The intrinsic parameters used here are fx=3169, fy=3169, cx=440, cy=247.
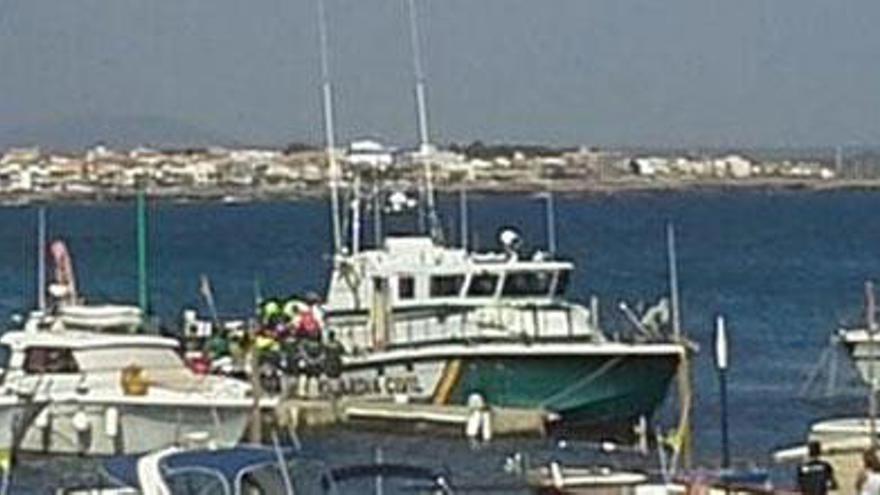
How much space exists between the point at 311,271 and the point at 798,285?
28.8m

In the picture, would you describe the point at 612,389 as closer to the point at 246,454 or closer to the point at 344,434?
the point at 344,434

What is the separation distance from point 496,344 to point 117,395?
711 centimetres

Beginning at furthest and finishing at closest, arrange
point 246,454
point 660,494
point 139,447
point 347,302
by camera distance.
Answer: point 347,302 → point 139,447 → point 660,494 → point 246,454

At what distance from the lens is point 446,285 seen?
187 ft

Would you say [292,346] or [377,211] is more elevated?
[377,211]

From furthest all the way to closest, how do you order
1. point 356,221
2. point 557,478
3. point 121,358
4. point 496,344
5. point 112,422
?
1. point 356,221
2. point 496,344
3. point 121,358
4. point 112,422
5. point 557,478

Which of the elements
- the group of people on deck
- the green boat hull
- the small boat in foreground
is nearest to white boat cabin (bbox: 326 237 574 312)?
the group of people on deck

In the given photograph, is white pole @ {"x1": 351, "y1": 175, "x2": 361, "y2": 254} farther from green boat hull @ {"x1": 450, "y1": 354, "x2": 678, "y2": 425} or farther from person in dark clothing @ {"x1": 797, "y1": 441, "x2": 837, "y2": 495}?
person in dark clothing @ {"x1": 797, "y1": 441, "x2": 837, "y2": 495}

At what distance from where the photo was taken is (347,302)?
59.1m

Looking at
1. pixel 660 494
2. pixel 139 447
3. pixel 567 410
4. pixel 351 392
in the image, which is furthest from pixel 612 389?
pixel 660 494

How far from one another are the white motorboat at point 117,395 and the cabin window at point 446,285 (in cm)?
514

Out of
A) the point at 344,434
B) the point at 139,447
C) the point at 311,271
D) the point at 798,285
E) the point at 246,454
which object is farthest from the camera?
the point at 311,271

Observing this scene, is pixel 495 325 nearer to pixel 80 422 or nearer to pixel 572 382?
pixel 572 382

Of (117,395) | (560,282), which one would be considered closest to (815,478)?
(117,395)
